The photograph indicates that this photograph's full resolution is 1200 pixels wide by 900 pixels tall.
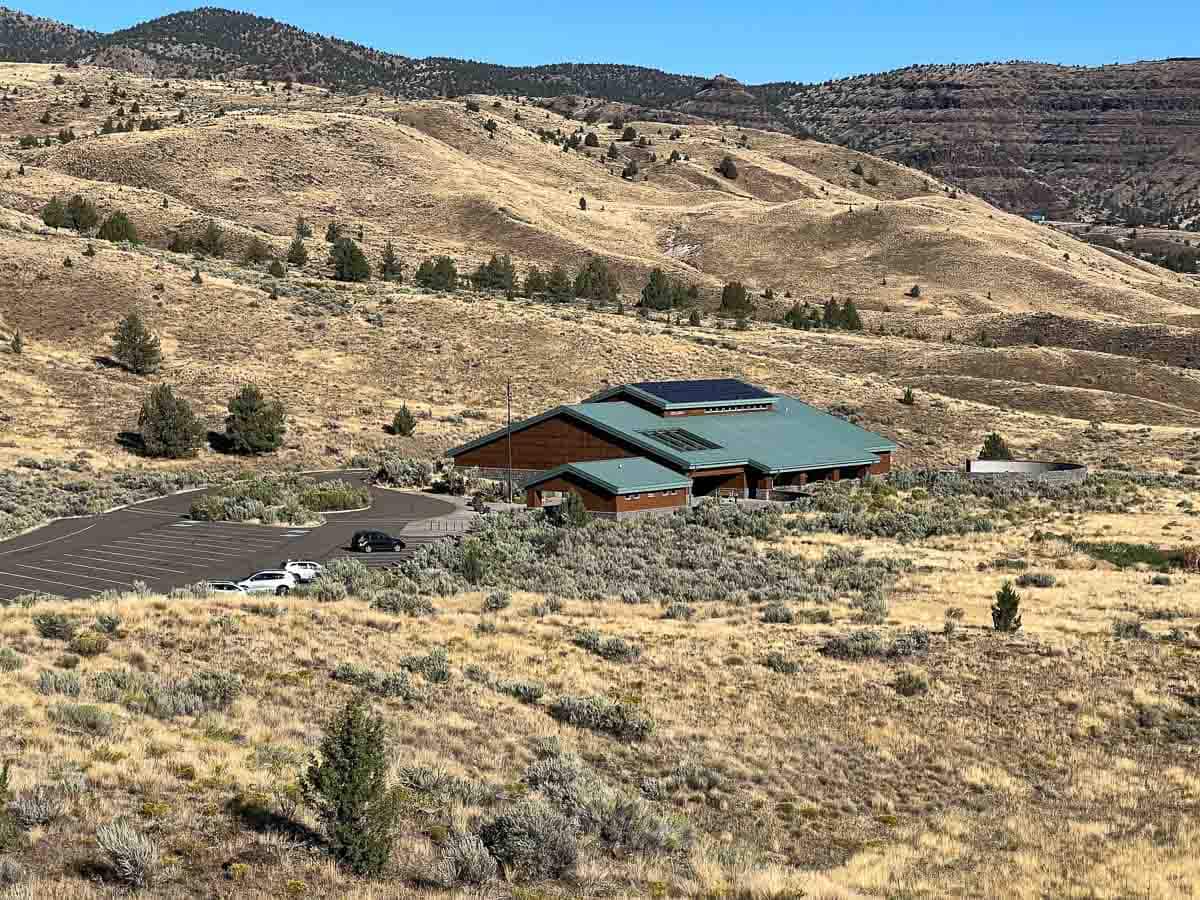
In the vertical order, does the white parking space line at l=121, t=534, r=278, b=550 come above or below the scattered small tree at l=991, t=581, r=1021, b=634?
below

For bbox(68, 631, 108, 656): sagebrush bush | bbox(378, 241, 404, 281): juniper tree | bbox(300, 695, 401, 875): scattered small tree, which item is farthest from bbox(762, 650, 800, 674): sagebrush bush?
bbox(378, 241, 404, 281): juniper tree

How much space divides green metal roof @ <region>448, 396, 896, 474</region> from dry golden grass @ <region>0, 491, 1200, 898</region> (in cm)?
2395

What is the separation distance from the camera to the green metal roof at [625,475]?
181ft

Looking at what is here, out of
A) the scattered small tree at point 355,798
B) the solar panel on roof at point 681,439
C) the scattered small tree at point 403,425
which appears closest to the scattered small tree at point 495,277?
the scattered small tree at point 403,425

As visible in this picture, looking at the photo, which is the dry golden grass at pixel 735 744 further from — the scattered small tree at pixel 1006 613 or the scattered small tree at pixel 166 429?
the scattered small tree at pixel 166 429

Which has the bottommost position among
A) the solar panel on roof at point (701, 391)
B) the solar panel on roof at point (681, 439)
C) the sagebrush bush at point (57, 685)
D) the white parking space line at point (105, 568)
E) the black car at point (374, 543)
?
the white parking space line at point (105, 568)

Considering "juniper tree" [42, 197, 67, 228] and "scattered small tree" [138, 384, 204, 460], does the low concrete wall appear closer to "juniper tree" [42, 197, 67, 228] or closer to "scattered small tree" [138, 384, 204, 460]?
"scattered small tree" [138, 384, 204, 460]

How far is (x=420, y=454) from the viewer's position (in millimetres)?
78438

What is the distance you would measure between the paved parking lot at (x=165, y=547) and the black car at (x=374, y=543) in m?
0.56

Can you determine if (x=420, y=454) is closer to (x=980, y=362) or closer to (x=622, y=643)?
(x=622, y=643)

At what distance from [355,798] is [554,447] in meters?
47.0

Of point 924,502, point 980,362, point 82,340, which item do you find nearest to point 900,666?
point 924,502

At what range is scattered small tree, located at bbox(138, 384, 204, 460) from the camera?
71062 millimetres

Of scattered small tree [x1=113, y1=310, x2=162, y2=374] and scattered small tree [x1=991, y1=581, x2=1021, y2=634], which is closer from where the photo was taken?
scattered small tree [x1=991, y1=581, x2=1021, y2=634]
